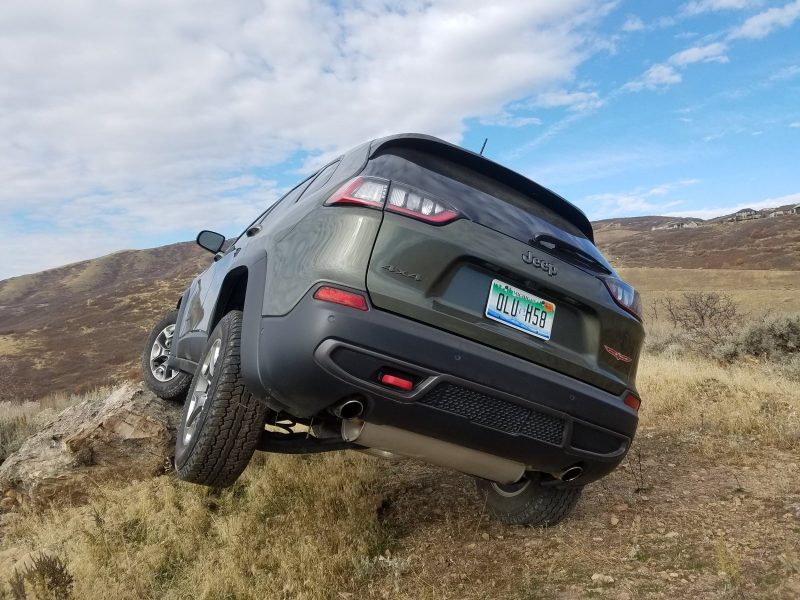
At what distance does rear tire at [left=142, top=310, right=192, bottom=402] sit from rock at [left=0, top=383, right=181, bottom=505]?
0.20 m

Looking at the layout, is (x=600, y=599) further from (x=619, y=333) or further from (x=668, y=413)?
(x=668, y=413)

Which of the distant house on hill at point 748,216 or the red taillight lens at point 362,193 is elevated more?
the distant house on hill at point 748,216

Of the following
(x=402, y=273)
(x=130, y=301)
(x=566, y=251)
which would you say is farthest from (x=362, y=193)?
(x=130, y=301)

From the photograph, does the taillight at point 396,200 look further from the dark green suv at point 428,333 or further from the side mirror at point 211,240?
the side mirror at point 211,240

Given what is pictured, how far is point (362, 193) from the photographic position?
226cm

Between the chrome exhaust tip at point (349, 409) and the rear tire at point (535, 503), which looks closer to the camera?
the chrome exhaust tip at point (349, 409)

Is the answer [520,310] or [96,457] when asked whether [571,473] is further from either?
[96,457]

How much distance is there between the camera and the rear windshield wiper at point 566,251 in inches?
98.5

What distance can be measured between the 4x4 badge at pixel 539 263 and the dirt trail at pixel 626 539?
138 cm

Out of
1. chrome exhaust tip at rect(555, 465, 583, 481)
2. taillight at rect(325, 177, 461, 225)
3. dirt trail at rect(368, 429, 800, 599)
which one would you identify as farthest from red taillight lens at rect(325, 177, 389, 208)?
dirt trail at rect(368, 429, 800, 599)

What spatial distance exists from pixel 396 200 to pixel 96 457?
12.3 ft

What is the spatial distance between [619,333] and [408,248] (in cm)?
114

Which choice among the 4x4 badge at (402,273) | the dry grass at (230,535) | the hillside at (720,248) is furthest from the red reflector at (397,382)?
the hillside at (720,248)

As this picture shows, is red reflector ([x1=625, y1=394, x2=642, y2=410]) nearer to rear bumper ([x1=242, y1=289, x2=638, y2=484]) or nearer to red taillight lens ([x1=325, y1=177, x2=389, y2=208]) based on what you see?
rear bumper ([x1=242, y1=289, x2=638, y2=484])
